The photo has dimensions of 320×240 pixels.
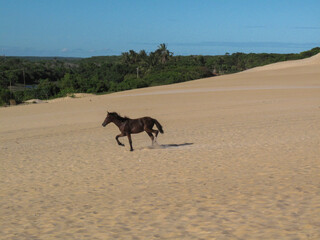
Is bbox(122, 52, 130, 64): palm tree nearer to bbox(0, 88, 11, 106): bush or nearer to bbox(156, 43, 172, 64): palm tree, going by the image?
bbox(156, 43, 172, 64): palm tree

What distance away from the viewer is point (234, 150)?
1492 centimetres

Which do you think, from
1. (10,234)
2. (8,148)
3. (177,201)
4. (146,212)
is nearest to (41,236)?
(10,234)

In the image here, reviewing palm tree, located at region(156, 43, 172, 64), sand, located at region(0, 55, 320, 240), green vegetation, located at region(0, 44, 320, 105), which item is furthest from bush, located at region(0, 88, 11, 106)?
palm tree, located at region(156, 43, 172, 64)

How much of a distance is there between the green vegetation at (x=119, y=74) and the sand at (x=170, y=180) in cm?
3222

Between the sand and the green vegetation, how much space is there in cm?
3222

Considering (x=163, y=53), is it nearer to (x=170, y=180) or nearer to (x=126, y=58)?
(x=126, y=58)

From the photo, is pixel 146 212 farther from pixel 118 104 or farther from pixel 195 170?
pixel 118 104

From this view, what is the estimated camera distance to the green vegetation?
67312 millimetres

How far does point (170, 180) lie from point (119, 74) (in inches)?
3781

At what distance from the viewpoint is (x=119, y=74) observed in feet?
346

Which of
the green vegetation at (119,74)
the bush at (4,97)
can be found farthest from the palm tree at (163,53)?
the bush at (4,97)

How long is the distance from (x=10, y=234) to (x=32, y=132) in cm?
1741

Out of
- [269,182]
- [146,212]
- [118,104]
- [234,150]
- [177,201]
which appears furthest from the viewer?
[118,104]

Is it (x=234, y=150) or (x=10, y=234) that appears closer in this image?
(x=10, y=234)
